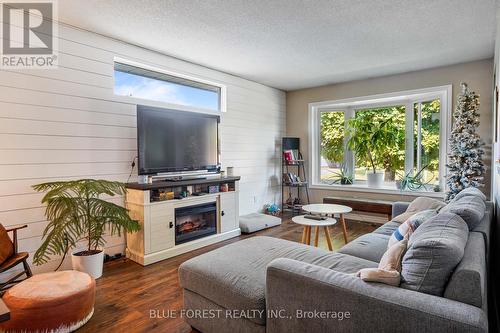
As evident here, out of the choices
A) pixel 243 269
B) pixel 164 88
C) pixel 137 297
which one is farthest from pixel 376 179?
pixel 137 297

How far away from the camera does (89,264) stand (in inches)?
107

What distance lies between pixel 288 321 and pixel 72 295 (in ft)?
4.79

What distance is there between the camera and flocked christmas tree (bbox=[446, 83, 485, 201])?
3719mm

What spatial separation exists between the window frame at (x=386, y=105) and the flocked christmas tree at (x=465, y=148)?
474mm

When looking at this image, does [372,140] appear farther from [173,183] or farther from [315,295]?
[315,295]

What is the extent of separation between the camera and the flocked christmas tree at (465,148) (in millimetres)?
3719

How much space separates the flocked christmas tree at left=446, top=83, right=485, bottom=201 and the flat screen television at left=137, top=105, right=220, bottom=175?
331 cm

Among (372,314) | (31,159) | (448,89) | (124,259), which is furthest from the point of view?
(448,89)

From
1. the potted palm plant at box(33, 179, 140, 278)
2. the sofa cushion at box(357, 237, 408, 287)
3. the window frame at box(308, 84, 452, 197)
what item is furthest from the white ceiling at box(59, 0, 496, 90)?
the sofa cushion at box(357, 237, 408, 287)

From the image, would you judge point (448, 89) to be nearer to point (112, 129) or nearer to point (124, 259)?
point (112, 129)

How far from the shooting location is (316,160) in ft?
19.4

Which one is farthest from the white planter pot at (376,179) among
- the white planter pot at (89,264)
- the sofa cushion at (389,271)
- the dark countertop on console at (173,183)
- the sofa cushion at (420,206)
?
the white planter pot at (89,264)

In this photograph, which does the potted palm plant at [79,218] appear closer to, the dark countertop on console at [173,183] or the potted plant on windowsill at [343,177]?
the dark countertop on console at [173,183]

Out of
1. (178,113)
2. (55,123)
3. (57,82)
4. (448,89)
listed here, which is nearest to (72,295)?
(55,123)
